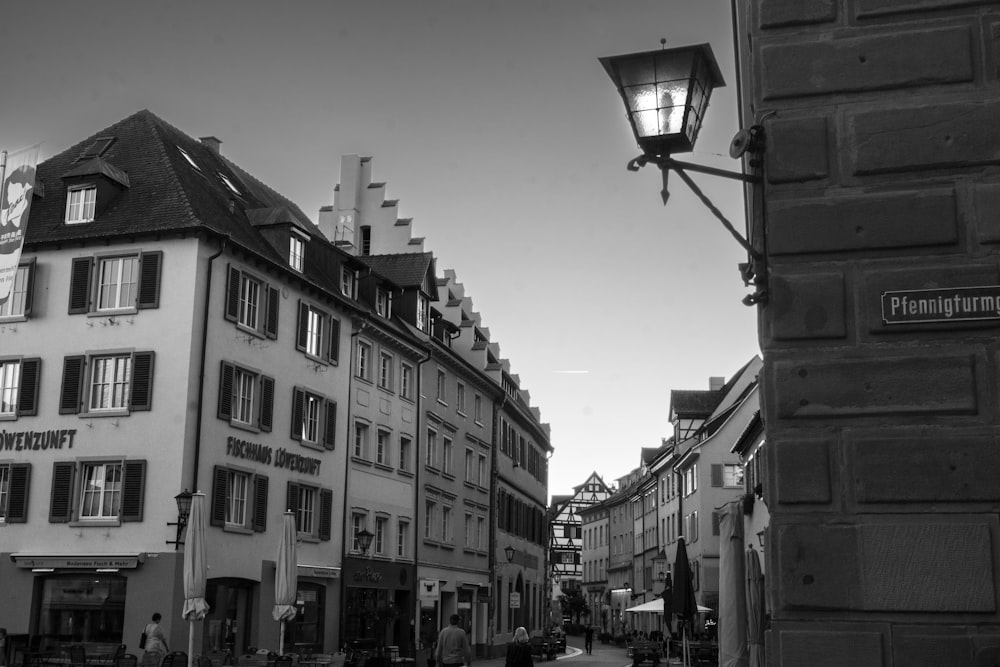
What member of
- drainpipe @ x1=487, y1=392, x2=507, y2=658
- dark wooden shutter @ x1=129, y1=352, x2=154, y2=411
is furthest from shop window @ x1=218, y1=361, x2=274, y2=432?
drainpipe @ x1=487, y1=392, x2=507, y2=658

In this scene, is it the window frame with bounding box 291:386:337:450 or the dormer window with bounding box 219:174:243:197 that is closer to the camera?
the window frame with bounding box 291:386:337:450

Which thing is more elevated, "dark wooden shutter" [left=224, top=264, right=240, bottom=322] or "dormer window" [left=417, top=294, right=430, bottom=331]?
"dormer window" [left=417, top=294, right=430, bottom=331]

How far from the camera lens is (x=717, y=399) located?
6525 cm

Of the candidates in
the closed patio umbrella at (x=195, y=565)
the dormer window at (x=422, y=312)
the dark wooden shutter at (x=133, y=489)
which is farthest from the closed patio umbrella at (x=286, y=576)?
the dormer window at (x=422, y=312)

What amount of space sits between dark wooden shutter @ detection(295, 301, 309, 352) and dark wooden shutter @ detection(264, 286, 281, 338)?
130 cm

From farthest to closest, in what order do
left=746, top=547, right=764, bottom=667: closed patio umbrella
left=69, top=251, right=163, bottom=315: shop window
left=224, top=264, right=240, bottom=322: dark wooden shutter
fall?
left=224, top=264, right=240, bottom=322: dark wooden shutter → left=69, top=251, right=163, bottom=315: shop window → left=746, top=547, right=764, bottom=667: closed patio umbrella

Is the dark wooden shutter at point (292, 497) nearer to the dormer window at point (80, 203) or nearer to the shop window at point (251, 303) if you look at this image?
the shop window at point (251, 303)

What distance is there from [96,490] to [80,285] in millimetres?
5093

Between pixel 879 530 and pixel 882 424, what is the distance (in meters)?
0.57

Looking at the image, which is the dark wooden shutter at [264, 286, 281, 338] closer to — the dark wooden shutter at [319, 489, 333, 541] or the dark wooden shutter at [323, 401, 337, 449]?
the dark wooden shutter at [323, 401, 337, 449]

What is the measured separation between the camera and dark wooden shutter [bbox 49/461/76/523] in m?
27.4

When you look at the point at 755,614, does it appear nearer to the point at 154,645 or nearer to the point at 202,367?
the point at 154,645

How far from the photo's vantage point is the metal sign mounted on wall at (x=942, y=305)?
641 centimetres

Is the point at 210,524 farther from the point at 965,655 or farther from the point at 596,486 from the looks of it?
the point at 596,486
